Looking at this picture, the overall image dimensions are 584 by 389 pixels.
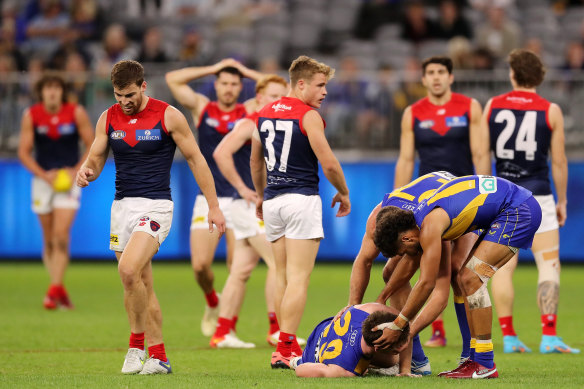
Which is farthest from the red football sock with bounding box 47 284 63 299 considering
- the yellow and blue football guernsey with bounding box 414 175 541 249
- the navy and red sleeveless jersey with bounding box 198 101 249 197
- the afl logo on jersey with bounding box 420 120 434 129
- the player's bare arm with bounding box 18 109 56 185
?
the yellow and blue football guernsey with bounding box 414 175 541 249

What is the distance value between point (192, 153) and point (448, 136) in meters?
3.36

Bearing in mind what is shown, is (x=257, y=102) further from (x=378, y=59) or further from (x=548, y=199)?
(x=378, y=59)

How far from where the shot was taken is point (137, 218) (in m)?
8.15

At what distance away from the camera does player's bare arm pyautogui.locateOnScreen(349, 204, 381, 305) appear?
7.67 metres

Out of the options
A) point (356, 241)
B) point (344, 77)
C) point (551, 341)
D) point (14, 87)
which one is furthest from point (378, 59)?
point (551, 341)

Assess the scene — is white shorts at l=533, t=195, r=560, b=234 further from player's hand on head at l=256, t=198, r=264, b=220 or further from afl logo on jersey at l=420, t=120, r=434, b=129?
player's hand on head at l=256, t=198, r=264, b=220

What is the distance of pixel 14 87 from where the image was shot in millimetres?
18875

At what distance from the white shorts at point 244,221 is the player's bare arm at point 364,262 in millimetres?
2833

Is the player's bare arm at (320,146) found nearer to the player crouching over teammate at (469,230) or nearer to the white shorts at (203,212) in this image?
the player crouching over teammate at (469,230)

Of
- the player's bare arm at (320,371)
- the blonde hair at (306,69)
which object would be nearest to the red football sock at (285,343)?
the player's bare arm at (320,371)

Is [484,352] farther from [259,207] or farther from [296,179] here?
[259,207]

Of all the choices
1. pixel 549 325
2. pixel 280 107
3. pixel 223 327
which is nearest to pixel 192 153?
pixel 280 107

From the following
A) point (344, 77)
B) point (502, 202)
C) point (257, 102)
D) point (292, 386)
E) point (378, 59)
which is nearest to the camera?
point (292, 386)

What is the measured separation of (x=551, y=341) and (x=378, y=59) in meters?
12.9
